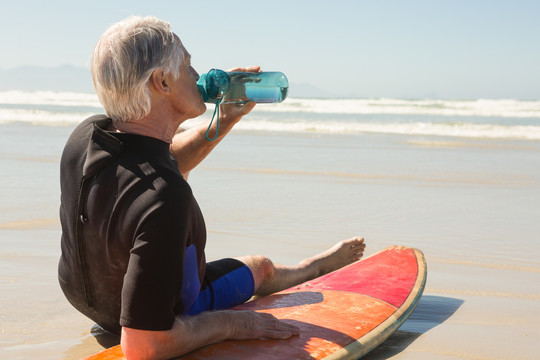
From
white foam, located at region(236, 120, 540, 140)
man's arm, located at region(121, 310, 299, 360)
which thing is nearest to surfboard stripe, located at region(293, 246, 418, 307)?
man's arm, located at region(121, 310, 299, 360)

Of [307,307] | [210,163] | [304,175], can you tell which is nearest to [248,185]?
[304,175]

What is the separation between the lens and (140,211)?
1.68 metres

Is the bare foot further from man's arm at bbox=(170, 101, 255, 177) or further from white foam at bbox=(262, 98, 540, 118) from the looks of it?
white foam at bbox=(262, 98, 540, 118)

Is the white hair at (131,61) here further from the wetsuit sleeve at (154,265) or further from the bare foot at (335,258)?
the bare foot at (335,258)

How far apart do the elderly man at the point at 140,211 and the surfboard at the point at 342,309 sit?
0.08 m

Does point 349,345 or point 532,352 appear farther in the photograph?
point 532,352

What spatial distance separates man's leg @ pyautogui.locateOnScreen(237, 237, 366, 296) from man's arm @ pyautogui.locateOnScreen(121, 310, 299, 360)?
55 centimetres

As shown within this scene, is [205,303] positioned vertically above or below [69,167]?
below

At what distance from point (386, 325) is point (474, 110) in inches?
843

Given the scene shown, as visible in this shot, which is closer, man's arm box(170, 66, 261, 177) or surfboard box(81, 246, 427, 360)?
surfboard box(81, 246, 427, 360)

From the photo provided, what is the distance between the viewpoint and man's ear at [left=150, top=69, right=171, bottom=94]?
183 centimetres

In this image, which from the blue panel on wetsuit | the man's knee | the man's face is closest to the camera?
the man's face

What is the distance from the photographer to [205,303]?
2.30 meters

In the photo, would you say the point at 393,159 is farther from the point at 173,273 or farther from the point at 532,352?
the point at 173,273
